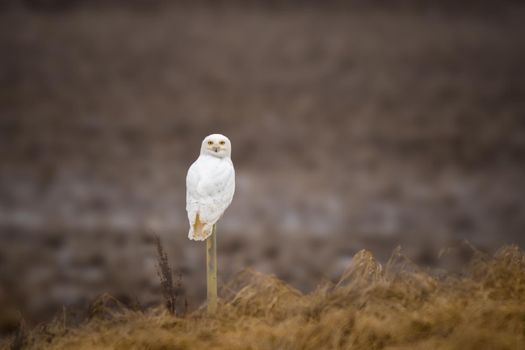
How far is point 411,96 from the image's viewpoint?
20.1 ft

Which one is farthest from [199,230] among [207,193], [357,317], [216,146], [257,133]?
[257,133]

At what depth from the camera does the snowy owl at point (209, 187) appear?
1396mm

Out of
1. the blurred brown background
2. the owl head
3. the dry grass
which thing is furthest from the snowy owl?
the blurred brown background

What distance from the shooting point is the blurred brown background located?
→ 421cm

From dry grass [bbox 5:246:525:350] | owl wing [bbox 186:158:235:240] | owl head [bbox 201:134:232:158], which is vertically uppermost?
owl head [bbox 201:134:232:158]

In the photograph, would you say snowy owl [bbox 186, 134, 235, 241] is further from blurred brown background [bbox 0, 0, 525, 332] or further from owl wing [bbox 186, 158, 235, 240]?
blurred brown background [bbox 0, 0, 525, 332]

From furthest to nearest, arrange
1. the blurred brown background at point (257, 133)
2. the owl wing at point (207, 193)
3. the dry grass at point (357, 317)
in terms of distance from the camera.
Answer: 1. the blurred brown background at point (257, 133)
2. the owl wing at point (207, 193)
3. the dry grass at point (357, 317)

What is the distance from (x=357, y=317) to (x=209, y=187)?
0.39 meters

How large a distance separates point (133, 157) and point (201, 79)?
4.23 ft

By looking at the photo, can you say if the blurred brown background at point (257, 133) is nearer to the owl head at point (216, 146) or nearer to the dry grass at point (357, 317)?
the dry grass at point (357, 317)

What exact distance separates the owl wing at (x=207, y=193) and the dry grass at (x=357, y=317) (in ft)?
0.68

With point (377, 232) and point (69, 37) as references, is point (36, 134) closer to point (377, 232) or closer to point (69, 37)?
point (69, 37)

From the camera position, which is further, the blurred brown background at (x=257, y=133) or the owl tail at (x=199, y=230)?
the blurred brown background at (x=257, y=133)

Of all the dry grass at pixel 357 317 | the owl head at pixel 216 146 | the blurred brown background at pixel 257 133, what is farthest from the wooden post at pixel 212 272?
the blurred brown background at pixel 257 133
